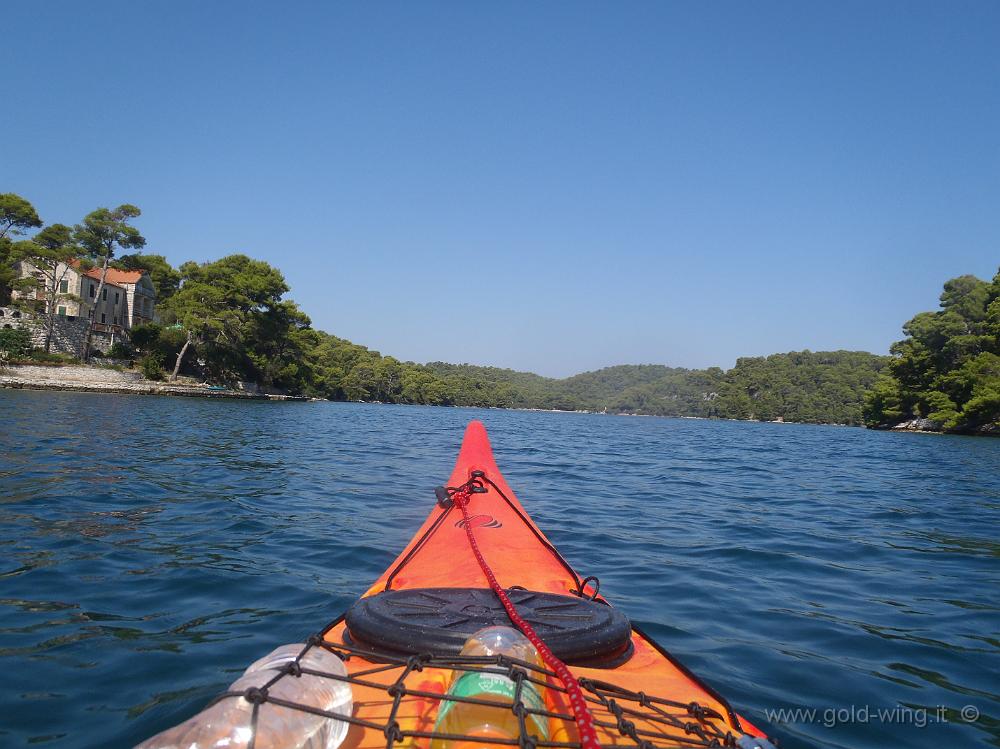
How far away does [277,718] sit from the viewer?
1561 millimetres

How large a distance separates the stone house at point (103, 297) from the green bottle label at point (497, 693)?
4092 cm

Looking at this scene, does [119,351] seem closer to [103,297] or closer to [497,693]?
[103,297]

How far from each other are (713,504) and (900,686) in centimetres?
570

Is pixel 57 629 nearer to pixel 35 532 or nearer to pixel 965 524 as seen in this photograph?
pixel 35 532

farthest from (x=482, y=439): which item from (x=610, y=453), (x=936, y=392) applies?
(x=936, y=392)

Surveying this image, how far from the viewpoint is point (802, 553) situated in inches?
231

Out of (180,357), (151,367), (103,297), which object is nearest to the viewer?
(151,367)

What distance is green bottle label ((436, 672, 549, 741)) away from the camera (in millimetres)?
1651

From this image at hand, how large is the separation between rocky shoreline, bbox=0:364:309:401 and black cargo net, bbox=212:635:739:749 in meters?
35.1

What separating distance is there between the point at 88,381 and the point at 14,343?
3850 mm

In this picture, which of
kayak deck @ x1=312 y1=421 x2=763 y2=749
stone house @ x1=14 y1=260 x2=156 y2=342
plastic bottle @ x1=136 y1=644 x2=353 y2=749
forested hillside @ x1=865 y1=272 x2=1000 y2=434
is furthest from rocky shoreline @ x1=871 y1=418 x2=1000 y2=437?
stone house @ x1=14 y1=260 x2=156 y2=342

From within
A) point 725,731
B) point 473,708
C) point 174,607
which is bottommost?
point 174,607

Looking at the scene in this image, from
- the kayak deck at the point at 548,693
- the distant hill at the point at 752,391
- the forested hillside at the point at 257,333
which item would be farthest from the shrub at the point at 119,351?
the distant hill at the point at 752,391

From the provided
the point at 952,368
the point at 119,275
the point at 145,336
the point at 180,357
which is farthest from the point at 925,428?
the point at 119,275
